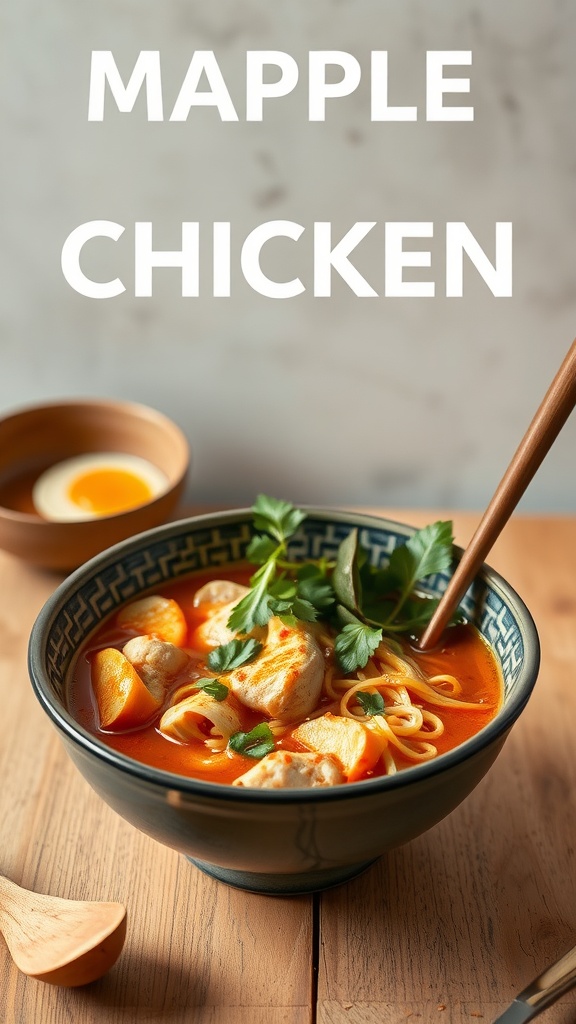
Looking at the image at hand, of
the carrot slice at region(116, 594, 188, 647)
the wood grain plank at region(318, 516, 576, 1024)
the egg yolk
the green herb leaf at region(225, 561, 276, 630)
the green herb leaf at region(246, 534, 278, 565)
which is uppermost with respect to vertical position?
the green herb leaf at region(246, 534, 278, 565)

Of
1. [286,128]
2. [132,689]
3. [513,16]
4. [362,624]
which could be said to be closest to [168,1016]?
[132,689]

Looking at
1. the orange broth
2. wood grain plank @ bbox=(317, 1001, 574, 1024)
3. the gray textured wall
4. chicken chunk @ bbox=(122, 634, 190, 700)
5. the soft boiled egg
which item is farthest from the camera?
the soft boiled egg

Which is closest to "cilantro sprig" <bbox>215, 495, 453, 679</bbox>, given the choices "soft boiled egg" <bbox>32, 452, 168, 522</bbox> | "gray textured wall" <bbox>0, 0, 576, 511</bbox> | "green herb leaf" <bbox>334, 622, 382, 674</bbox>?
"green herb leaf" <bbox>334, 622, 382, 674</bbox>

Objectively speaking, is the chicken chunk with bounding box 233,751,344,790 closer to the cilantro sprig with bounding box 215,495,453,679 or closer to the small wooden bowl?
Result: the cilantro sprig with bounding box 215,495,453,679

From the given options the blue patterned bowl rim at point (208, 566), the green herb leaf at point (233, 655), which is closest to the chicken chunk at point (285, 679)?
the green herb leaf at point (233, 655)

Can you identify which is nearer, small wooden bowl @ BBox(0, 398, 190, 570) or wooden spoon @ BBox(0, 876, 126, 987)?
wooden spoon @ BBox(0, 876, 126, 987)

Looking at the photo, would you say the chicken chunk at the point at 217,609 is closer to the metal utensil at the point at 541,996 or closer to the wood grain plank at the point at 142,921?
the wood grain plank at the point at 142,921
